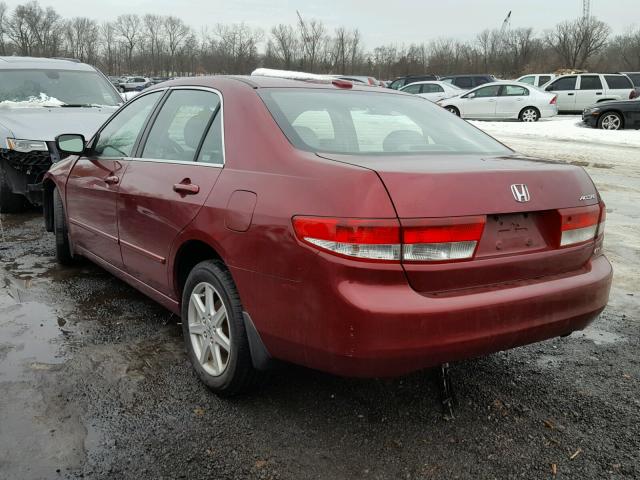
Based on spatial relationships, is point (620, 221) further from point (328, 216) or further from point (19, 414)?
point (19, 414)

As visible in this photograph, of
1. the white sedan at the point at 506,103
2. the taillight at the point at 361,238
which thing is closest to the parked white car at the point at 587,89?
the white sedan at the point at 506,103

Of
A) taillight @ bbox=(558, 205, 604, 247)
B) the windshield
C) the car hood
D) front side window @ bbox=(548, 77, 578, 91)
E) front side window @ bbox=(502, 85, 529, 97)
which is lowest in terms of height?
taillight @ bbox=(558, 205, 604, 247)

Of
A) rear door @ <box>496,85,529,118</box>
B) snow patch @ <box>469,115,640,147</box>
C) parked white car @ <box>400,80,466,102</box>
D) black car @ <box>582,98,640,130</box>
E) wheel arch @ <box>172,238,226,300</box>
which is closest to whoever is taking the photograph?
wheel arch @ <box>172,238,226,300</box>

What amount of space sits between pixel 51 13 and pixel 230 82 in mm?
100295

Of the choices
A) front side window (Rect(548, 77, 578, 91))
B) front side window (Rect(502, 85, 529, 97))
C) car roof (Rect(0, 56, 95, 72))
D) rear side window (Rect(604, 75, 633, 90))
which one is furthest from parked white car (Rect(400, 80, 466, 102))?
car roof (Rect(0, 56, 95, 72))

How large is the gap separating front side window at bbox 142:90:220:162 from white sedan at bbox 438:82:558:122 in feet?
61.6

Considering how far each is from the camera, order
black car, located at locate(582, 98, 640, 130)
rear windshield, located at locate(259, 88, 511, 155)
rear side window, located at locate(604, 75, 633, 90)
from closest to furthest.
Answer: rear windshield, located at locate(259, 88, 511, 155) → black car, located at locate(582, 98, 640, 130) → rear side window, located at locate(604, 75, 633, 90)

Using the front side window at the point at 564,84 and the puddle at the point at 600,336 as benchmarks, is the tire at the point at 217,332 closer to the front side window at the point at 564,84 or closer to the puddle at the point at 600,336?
the puddle at the point at 600,336

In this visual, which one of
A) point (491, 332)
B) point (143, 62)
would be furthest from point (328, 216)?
point (143, 62)

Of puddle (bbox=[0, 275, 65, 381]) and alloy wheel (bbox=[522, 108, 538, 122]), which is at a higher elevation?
alloy wheel (bbox=[522, 108, 538, 122])

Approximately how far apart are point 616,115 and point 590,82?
19.7 feet

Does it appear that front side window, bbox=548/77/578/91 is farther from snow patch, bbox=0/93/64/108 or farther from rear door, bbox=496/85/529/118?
snow patch, bbox=0/93/64/108

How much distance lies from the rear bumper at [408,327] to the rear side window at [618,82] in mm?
23040

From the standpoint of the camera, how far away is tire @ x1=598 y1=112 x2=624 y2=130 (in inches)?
692
